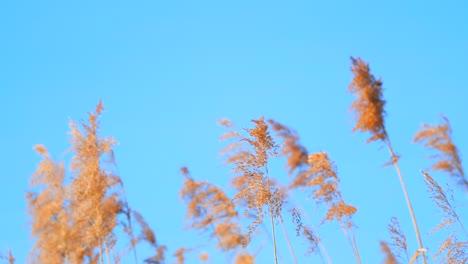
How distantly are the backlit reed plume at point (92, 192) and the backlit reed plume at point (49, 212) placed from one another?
1.04 m

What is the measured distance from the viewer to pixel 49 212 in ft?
37.9

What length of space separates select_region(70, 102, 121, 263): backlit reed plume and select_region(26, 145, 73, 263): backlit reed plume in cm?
104

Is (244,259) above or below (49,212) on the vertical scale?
below

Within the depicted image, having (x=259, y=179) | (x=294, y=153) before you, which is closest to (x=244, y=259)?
(x=259, y=179)

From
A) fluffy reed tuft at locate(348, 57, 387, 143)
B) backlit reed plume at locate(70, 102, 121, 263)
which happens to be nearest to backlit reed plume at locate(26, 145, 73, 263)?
backlit reed plume at locate(70, 102, 121, 263)

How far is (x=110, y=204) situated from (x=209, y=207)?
4735 millimetres

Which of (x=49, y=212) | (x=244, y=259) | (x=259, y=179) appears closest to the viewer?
(x=244, y=259)

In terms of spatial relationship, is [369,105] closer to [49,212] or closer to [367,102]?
[367,102]

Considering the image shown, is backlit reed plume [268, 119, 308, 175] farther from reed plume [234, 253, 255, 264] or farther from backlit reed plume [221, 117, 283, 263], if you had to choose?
reed plume [234, 253, 255, 264]

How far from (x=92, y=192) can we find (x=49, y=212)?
3.47 metres

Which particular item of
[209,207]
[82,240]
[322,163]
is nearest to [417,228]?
[322,163]

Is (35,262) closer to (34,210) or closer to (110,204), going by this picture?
(34,210)

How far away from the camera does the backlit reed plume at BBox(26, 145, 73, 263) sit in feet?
34.0

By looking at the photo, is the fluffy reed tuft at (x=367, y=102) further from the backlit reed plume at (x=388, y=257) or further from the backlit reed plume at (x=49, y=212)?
the backlit reed plume at (x=49, y=212)
